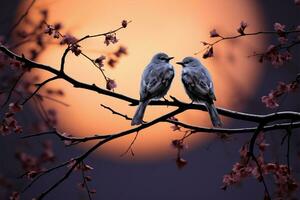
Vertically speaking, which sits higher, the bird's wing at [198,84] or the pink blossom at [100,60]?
the pink blossom at [100,60]

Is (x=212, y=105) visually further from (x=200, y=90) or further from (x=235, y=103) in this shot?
(x=235, y=103)

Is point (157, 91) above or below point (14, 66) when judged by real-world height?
below

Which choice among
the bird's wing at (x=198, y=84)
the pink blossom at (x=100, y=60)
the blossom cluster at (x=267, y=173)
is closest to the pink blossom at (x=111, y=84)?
the pink blossom at (x=100, y=60)

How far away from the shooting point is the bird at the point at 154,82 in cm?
533

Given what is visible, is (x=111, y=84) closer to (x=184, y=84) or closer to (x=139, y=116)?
(x=139, y=116)

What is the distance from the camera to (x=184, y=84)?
6203 millimetres

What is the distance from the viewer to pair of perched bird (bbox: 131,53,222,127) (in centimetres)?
524

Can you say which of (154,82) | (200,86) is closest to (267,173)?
(200,86)

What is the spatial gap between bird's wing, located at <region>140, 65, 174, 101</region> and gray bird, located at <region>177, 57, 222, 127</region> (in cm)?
21

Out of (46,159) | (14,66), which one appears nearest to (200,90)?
(14,66)

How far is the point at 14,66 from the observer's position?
4723 millimetres

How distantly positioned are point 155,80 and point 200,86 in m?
0.59

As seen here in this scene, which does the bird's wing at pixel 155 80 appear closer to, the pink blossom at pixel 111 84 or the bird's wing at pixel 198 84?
the bird's wing at pixel 198 84

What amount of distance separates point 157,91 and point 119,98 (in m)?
1.37
